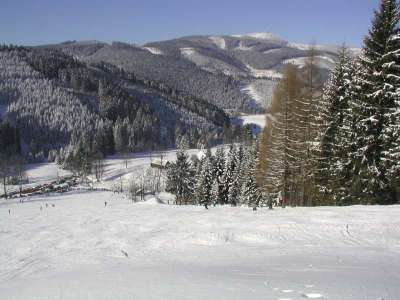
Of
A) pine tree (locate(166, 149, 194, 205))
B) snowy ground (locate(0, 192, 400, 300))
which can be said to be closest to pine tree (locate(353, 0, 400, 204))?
snowy ground (locate(0, 192, 400, 300))

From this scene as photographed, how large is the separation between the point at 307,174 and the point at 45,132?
18790 centimetres

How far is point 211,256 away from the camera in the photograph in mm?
12211

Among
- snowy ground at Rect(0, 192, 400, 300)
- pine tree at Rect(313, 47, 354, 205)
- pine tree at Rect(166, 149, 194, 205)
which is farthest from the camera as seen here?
pine tree at Rect(166, 149, 194, 205)

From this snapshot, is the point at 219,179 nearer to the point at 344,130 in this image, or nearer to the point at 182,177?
the point at 182,177

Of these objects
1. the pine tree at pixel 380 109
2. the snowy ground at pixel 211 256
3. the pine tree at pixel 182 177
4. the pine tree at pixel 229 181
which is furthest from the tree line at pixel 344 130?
the pine tree at pixel 182 177

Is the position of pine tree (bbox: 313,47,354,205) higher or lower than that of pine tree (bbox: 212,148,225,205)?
higher

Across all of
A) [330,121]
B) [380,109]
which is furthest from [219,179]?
[380,109]

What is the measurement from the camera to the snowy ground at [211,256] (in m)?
7.34

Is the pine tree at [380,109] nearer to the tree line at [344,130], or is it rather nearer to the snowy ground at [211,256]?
the tree line at [344,130]

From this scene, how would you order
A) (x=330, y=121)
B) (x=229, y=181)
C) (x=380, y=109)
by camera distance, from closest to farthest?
(x=380, y=109) → (x=330, y=121) → (x=229, y=181)

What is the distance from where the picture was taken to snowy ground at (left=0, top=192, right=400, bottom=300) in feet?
24.1

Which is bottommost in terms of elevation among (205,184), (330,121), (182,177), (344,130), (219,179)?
(205,184)

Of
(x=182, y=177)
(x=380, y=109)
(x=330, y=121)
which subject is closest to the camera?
(x=380, y=109)

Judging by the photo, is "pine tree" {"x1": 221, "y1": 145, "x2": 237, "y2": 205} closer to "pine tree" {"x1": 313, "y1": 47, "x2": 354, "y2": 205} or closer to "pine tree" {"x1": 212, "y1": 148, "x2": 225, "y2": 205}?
"pine tree" {"x1": 212, "y1": 148, "x2": 225, "y2": 205}
